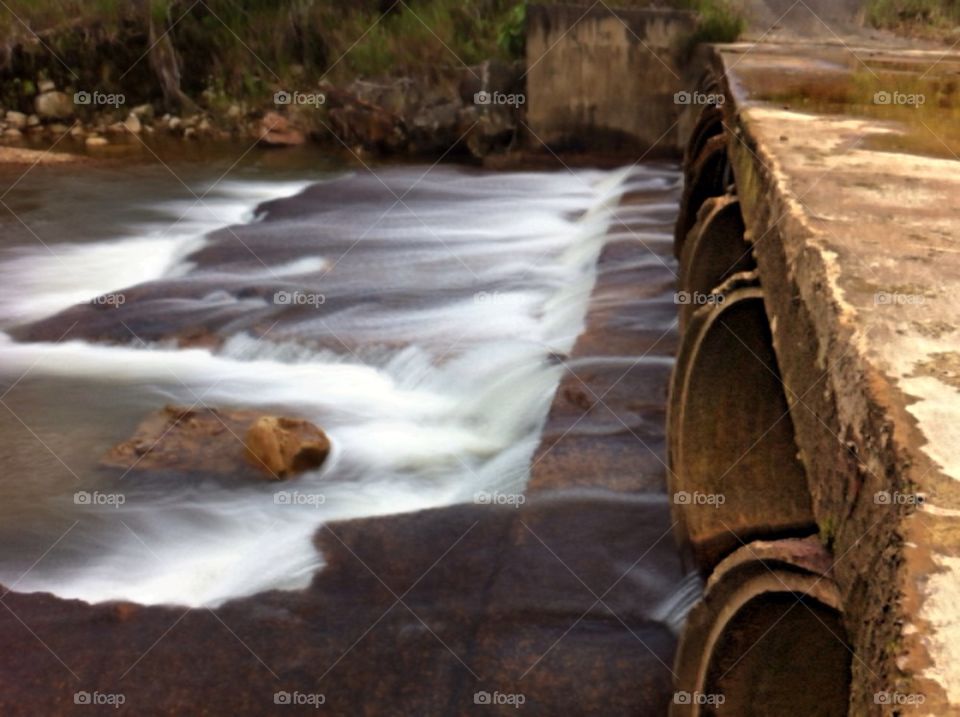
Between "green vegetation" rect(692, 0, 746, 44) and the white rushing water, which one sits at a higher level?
"green vegetation" rect(692, 0, 746, 44)

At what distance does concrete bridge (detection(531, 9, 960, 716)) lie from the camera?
1135 mm

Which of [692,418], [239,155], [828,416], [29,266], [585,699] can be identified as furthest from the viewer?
[239,155]

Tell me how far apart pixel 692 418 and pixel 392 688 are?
113 cm

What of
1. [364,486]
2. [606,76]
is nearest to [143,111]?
[606,76]

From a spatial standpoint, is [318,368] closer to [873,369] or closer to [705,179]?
[705,179]

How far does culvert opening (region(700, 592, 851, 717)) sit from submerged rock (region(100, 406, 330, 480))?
226cm

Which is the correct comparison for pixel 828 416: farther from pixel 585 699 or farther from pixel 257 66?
pixel 257 66

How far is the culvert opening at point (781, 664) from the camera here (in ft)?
6.42

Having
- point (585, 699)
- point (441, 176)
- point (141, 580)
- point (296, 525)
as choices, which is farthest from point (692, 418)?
point (441, 176)

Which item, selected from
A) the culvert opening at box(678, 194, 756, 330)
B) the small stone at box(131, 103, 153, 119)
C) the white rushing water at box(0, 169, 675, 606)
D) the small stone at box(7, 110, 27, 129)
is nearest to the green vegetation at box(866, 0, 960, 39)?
the white rushing water at box(0, 169, 675, 606)

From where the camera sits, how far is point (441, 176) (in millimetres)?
9875

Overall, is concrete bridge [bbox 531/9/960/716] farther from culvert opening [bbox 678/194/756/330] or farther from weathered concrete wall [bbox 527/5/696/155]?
weathered concrete wall [bbox 527/5/696/155]

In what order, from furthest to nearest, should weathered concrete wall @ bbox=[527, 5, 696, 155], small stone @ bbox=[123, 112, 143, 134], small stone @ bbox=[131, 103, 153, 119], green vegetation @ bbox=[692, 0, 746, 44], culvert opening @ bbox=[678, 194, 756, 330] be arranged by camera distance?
small stone @ bbox=[131, 103, 153, 119] < small stone @ bbox=[123, 112, 143, 134] < weathered concrete wall @ bbox=[527, 5, 696, 155] < green vegetation @ bbox=[692, 0, 746, 44] < culvert opening @ bbox=[678, 194, 756, 330]

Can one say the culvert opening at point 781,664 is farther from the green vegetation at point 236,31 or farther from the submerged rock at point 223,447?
the green vegetation at point 236,31
